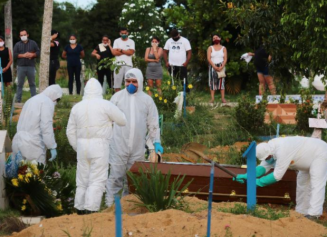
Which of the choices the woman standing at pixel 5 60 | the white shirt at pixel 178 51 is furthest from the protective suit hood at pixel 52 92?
the white shirt at pixel 178 51

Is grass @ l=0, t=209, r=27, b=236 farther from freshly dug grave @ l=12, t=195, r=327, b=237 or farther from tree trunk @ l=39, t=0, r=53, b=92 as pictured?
tree trunk @ l=39, t=0, r=53, b=92

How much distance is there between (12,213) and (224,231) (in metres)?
3.24

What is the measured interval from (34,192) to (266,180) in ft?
9.02

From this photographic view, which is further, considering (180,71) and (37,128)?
(180,71)

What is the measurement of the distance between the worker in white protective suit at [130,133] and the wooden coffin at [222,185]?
569 millimetres

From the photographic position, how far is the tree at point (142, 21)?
1609 inches

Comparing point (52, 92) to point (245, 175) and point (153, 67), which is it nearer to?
point (245, 175)

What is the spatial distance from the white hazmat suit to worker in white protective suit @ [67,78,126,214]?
1736mm

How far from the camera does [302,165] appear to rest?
34.3ft

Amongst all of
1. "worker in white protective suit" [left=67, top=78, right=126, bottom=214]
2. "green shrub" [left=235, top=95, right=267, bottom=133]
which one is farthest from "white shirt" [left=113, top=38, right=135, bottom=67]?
"worker in white protective suit" [left=67, top=78, right=126, bottom=214]

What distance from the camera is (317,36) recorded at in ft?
49.2

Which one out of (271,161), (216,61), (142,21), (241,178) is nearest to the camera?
(241,178)

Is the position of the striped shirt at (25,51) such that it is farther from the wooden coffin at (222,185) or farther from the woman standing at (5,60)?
the wooden coffin at (222,185)

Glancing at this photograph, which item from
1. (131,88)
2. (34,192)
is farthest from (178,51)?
(34,192)
